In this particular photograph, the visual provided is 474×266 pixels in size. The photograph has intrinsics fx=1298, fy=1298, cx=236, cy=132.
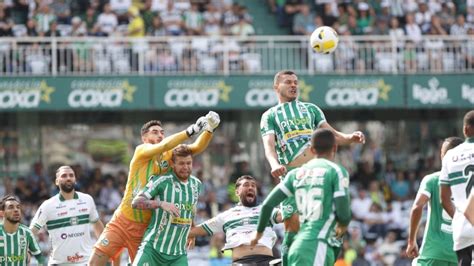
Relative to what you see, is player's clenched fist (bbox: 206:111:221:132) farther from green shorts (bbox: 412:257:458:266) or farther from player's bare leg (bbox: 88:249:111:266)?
green shorts (bbox: 412:257:458:266)

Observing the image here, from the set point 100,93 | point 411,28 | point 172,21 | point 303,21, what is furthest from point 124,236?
point 411,28

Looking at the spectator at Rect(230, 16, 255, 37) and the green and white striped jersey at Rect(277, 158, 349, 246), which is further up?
the spectator at Rect(230, 16, 255, 37)

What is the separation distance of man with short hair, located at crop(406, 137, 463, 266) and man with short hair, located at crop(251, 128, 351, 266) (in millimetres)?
2108

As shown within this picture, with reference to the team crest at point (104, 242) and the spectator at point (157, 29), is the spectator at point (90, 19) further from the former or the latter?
the team crest at point (104, 242)

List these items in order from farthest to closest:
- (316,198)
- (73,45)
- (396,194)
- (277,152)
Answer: (396,194) < (73,45) < (277,152) < (316,198)

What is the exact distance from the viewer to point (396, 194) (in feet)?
93.5

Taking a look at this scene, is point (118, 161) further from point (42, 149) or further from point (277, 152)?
point (277, 152)

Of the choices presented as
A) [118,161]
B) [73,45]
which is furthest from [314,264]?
[118,161]

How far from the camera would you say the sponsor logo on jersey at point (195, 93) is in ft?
89.6

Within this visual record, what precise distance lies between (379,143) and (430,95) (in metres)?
2.65

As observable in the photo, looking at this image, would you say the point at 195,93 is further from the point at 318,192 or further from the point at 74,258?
the point at 318,192

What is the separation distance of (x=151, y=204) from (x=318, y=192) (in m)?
3.32

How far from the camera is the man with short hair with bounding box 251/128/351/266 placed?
457 inches

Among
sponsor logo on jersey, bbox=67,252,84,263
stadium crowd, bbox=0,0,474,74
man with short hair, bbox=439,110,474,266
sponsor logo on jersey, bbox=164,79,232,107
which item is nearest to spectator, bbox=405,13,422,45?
stadium crowd, bbox=0,0,474,74
